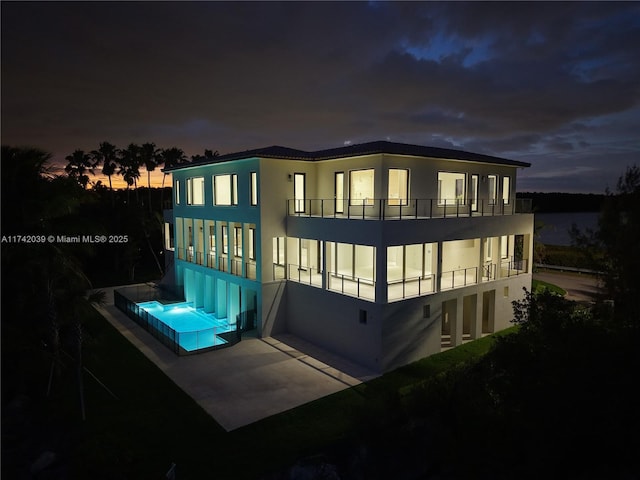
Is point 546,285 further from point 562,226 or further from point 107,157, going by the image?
point 562,226

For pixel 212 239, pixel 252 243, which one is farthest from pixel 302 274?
pixel 212 239

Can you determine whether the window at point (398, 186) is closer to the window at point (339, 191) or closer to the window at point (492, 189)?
the window at point (339, 191)

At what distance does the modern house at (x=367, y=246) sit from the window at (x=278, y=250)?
50 millimetres

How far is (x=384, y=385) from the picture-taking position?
13797 mm

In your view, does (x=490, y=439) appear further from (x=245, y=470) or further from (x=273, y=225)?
(x=273, y=225)

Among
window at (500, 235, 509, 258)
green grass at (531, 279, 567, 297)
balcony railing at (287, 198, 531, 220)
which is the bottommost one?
green grass at (531, 279, 567, 297)

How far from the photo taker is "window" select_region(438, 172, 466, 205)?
63.6ft

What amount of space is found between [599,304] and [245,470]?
8.36 m

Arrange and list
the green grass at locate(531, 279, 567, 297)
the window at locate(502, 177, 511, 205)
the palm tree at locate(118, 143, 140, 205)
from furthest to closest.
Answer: the palm tree at locate(118, 143, 140, 205), the green grass at locate(531, 279, 567, 297), the window at locate(502, 177, 511, 205)

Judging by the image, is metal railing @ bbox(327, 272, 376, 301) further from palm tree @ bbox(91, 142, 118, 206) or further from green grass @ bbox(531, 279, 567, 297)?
palm tree @ bbox(91, 142, 118, 206)

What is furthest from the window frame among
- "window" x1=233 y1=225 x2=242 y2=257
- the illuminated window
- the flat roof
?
"window" x1=233 y1=225 x2=242 y2=257

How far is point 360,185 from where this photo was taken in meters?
18.9

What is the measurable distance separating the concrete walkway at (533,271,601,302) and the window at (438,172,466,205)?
38.3 feet

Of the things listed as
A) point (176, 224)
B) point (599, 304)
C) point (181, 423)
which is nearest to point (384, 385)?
point (181, 423)
